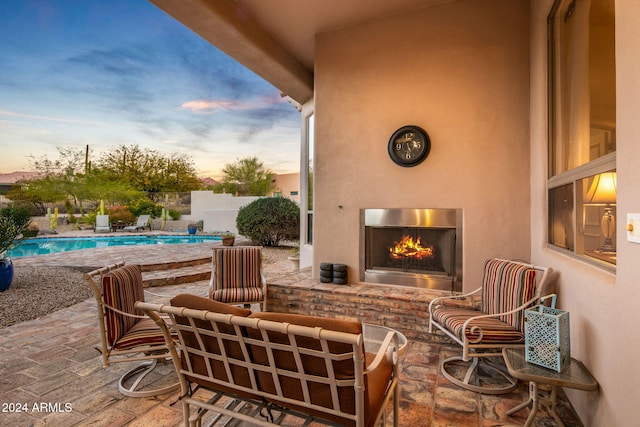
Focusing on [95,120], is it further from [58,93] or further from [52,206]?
[52,206]

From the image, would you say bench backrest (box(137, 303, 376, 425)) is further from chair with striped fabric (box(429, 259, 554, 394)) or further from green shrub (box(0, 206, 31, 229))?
green shrub (box(0, 206, 31, 229))

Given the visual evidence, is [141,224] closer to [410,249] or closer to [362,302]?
[362,302]

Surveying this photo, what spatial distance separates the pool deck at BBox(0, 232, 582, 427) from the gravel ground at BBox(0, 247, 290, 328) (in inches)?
23.6

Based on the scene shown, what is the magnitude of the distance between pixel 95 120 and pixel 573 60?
16.4 metres

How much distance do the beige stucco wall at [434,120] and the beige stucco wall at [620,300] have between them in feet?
4.54

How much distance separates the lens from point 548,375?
1792mm

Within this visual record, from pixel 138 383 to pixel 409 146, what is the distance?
140 inches

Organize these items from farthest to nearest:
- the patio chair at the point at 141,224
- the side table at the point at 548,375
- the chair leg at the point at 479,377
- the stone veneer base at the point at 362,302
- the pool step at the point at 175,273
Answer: the patio chair at the point at 141,224
the pool step at the point at 175,273
the stone veneer base at the point at 362,302
the chair leg at the point at 479,377
the side table at the point at 548,375

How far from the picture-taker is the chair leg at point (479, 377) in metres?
2.47

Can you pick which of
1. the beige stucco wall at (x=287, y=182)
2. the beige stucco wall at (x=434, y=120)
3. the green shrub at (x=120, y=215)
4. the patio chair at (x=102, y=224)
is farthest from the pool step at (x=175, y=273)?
the beige stucco wall at (x=287, y=182)

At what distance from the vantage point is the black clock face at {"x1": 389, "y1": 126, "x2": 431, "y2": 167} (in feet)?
12.3

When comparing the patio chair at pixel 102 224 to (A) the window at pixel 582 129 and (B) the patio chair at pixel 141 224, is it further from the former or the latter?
(A) the window at pixel 582 129

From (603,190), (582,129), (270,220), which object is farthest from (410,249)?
(270,220)

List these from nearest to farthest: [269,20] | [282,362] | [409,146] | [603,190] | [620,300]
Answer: [282,362] → [620,300] → [603,190] → [409,146] → [269,20]
